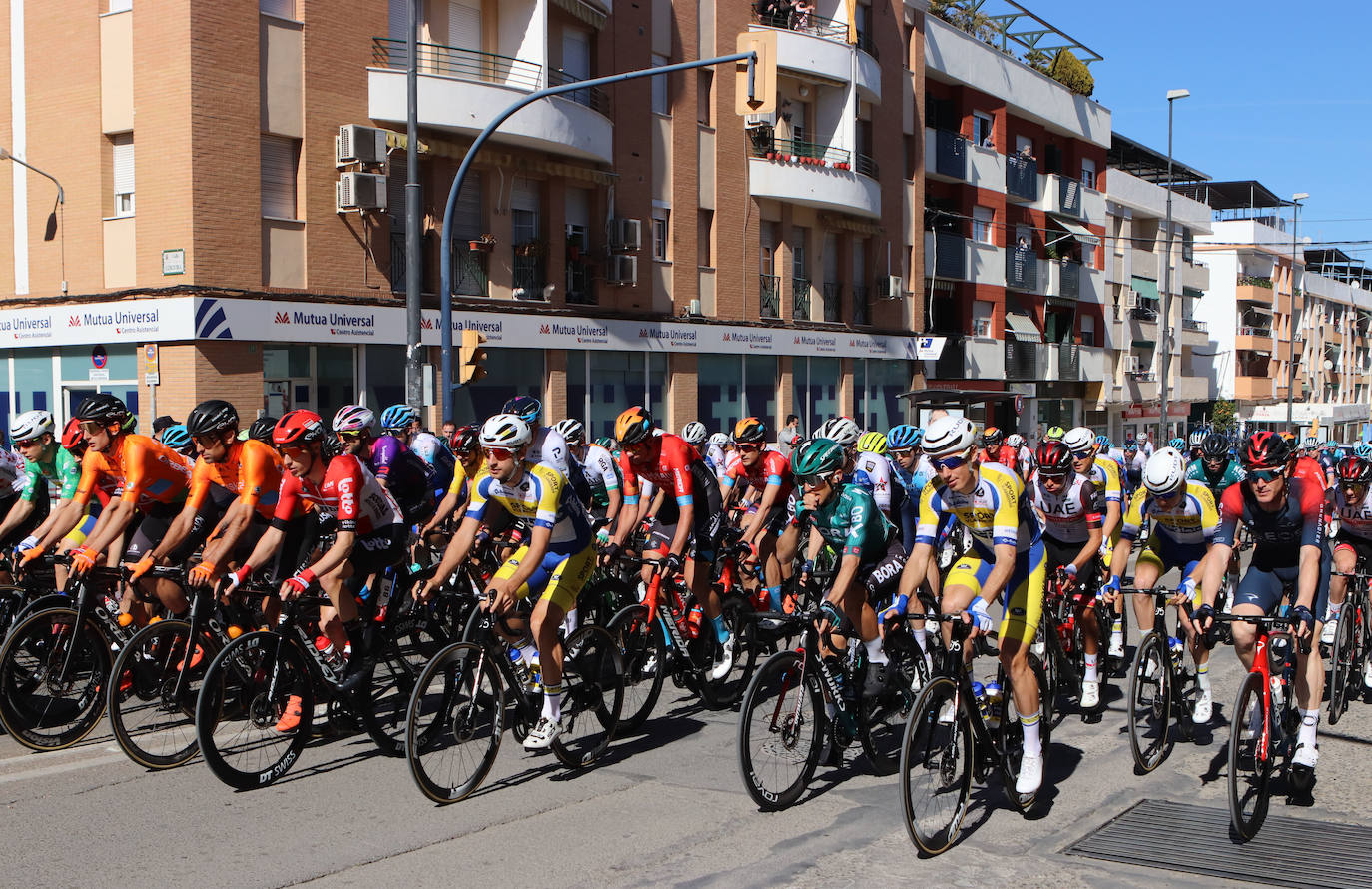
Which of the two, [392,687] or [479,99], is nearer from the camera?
[392,687]

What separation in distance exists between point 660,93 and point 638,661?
877 inches

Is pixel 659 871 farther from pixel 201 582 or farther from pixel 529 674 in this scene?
pixel 201 582

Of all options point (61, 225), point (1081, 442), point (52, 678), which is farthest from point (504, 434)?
point (61, 225)

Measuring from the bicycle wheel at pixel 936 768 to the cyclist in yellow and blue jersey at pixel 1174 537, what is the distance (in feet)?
8.18

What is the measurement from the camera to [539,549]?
22.7ft

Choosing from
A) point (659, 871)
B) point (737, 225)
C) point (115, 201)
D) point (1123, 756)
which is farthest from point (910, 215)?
point (659, 871)

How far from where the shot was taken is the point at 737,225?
30375 mm

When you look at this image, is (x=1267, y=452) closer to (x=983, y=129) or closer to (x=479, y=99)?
(x=479, y=99)

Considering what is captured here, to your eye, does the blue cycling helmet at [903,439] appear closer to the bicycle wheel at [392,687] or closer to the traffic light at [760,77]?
the bicycle wheel at [392,687]

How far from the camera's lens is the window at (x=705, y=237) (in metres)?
29.6

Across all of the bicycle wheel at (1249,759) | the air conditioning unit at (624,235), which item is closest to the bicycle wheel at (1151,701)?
the bicycle wheel at (1249,759)

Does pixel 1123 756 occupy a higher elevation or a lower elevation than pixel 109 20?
lower

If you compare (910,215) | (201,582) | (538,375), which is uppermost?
(910,215)

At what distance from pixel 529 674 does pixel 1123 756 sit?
372 cm
